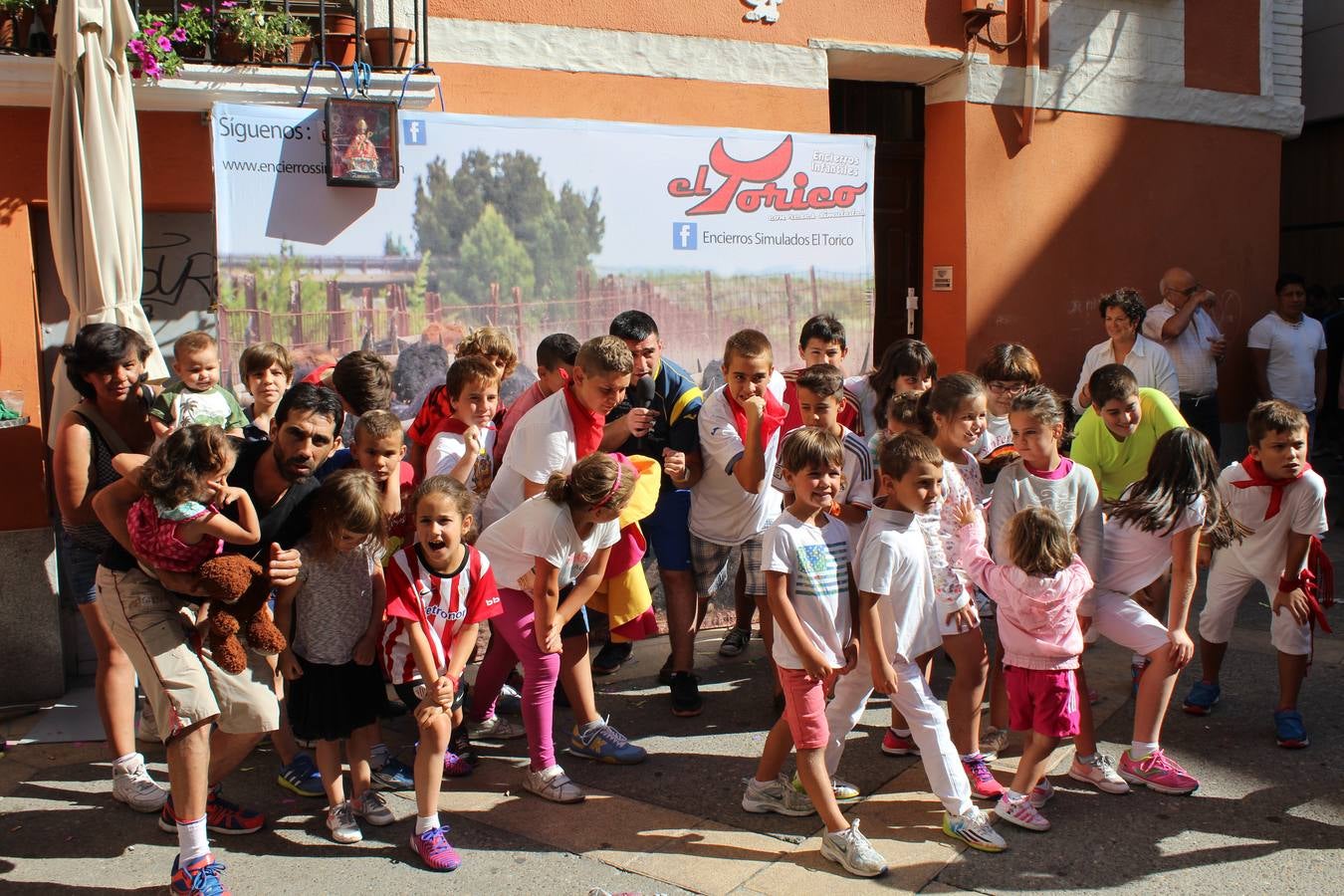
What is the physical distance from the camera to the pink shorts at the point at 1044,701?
13.3ft

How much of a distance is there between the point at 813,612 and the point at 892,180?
5.17m

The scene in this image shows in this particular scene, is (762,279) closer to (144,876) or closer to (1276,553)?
(1276,553)

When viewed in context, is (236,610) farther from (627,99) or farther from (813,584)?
(627,99)

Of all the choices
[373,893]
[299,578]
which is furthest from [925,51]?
[373,893]

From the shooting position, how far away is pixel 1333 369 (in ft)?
32.9

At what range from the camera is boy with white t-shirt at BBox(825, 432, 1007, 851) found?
12.8ft

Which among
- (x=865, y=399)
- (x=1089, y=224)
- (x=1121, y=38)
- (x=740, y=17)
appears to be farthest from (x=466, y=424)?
(x=1121, y=38)

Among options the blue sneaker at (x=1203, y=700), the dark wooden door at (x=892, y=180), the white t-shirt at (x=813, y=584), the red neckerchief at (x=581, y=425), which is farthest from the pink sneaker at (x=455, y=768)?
the dark wooden door at (x=892, y=180)

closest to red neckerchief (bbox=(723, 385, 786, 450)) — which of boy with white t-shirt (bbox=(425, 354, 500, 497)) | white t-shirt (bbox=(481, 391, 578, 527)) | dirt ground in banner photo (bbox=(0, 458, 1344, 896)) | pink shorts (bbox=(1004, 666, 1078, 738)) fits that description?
white t-shirt (bbox=(481, 391, 578, 527))

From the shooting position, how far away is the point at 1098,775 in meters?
4.35

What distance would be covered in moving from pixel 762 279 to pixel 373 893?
4189mm

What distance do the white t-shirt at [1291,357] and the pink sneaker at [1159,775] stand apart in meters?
5.36

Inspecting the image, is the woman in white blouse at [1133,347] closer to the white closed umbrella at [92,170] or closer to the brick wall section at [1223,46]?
the brick wall section at [1223,46]

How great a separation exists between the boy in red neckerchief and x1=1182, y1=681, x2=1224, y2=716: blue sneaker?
10.7 inches
